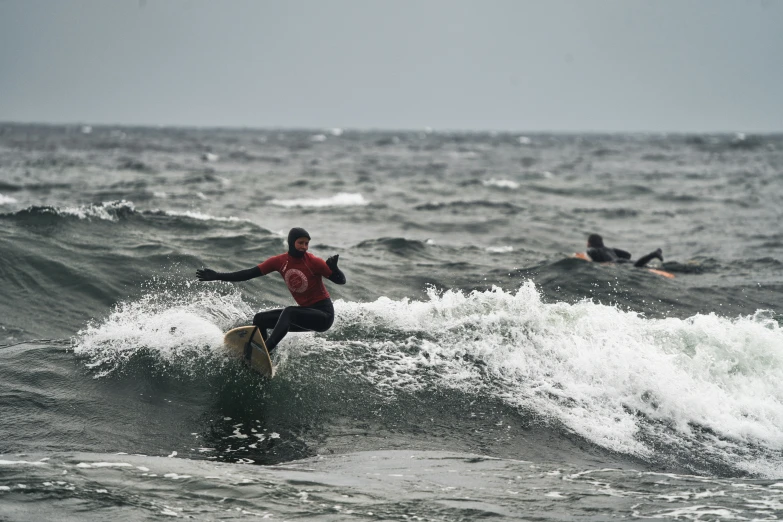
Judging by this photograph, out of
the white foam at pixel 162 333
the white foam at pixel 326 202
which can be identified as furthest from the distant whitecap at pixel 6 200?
the white foam at pixel 162 333

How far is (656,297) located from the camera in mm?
15609

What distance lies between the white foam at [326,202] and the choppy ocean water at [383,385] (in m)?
8.20

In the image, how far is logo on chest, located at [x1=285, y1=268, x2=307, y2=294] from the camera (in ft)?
32.4

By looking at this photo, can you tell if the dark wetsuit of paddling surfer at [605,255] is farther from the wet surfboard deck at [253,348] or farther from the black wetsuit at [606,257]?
the wet surfboard deck at [253,348]

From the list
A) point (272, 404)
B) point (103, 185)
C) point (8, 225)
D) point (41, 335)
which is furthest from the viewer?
point (103, 185)

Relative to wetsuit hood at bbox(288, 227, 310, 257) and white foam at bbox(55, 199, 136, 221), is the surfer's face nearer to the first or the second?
wetsuit hood at bbox(288, 227, 310, 257)

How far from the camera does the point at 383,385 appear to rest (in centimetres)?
1038

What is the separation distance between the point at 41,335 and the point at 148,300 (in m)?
1.90

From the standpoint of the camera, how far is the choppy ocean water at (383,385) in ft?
23.4

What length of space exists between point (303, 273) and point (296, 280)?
0.43ft

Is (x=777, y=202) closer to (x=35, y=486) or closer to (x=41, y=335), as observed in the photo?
(x=41, y=335)

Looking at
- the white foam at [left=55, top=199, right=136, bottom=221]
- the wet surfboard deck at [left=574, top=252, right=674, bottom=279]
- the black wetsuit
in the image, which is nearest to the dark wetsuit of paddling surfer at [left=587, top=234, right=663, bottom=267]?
the black wetsuit

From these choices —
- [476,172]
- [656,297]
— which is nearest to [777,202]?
[476,172]

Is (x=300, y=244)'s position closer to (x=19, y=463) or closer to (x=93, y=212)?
(x=19, y=463)
